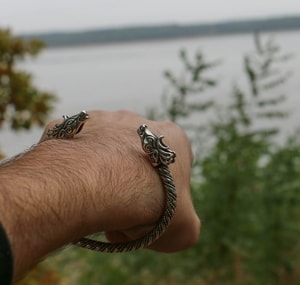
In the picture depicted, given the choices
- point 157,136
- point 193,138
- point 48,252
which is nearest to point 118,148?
point 157,136

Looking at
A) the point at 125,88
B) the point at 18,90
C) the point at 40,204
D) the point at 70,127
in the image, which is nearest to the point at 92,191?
the point at 40,204

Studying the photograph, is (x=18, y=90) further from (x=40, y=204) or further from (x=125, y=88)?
(x=125, y=88)

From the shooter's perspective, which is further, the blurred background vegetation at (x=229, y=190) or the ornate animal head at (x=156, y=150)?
the blurred background vegetation at (x=229, y=190)

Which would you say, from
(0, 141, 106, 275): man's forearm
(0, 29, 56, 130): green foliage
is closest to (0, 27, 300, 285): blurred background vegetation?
(0, 29, 56, 130): green foliage

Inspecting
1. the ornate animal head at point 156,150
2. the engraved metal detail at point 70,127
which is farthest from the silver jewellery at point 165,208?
the engraved metal detail at point 70,127

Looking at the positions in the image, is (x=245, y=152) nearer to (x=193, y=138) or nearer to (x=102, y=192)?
(x=193, y=138)

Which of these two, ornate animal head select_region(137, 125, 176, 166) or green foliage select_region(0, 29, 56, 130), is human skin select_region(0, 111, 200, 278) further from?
green foliage select_region(0, 29, 56, 130)

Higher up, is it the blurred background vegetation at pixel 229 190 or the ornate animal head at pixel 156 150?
the ornate animal head at pixel 156 150

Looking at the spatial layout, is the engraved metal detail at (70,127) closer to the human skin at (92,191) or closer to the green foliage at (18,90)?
the human skin at (92,191)
